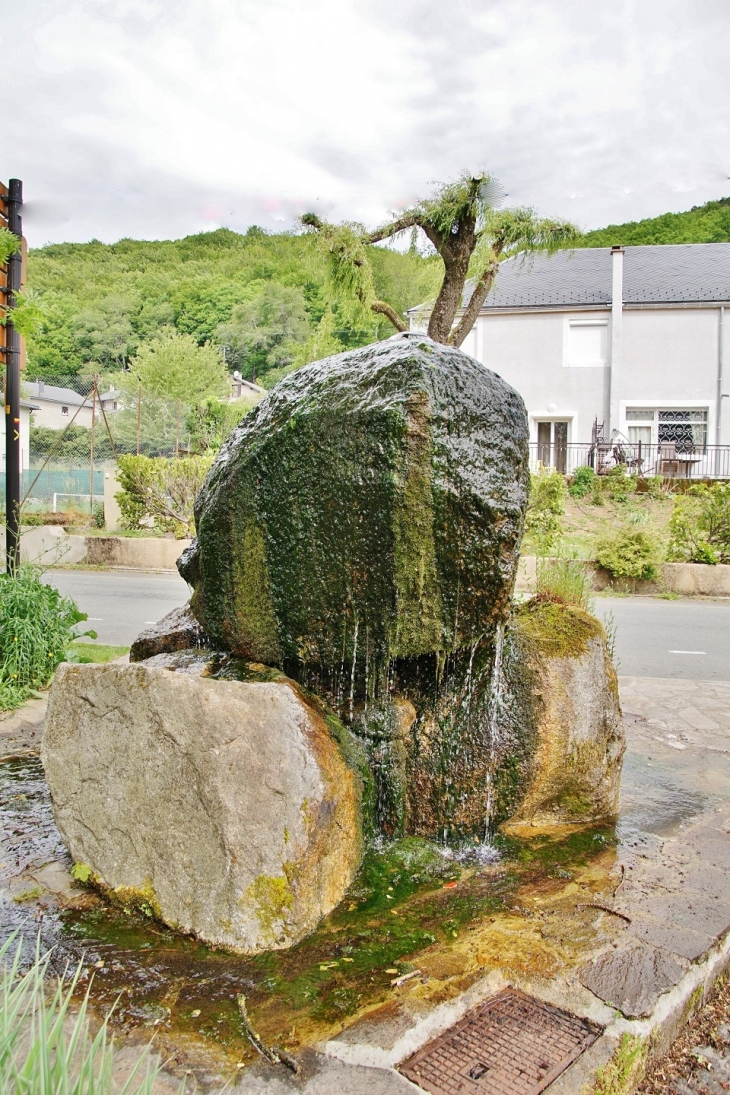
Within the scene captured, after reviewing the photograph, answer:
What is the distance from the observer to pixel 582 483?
2011 centimetres

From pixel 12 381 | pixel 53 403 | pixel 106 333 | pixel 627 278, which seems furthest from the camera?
pixel 106 333

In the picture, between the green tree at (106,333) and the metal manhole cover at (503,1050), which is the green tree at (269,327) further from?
the metal manhole cover at (503,1050)

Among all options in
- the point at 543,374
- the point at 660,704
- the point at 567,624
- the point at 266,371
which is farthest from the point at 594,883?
the point at 266,371

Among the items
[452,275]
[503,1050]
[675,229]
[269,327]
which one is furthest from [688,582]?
[269,327]

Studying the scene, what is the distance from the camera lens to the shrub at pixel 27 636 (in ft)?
18.3

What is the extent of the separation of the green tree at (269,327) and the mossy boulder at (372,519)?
188 feet

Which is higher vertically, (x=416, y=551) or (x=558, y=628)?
(x=416, y=551)

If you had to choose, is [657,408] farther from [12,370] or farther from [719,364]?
[12,370]

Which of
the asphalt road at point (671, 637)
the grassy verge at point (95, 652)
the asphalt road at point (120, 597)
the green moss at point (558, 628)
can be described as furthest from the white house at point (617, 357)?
the green moss at point (558, 628)

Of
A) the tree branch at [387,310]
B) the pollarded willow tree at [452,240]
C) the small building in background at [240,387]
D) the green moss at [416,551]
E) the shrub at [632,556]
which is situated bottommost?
the shrub at [632,556]

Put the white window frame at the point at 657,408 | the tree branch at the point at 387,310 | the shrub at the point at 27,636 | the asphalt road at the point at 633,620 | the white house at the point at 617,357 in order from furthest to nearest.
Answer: the white window frame at the point at 657,408 → the white house at the point at 617,357 → the tree branch at the point at 387,310 → the asphalt road at the point at 633,620 → the shrub at the point at 27,636

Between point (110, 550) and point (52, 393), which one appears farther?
point (52, 393)

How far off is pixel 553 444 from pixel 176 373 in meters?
29.6

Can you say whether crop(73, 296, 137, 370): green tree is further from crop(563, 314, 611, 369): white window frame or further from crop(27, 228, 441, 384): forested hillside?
crop(563, 314, 611, 369): white window frame
